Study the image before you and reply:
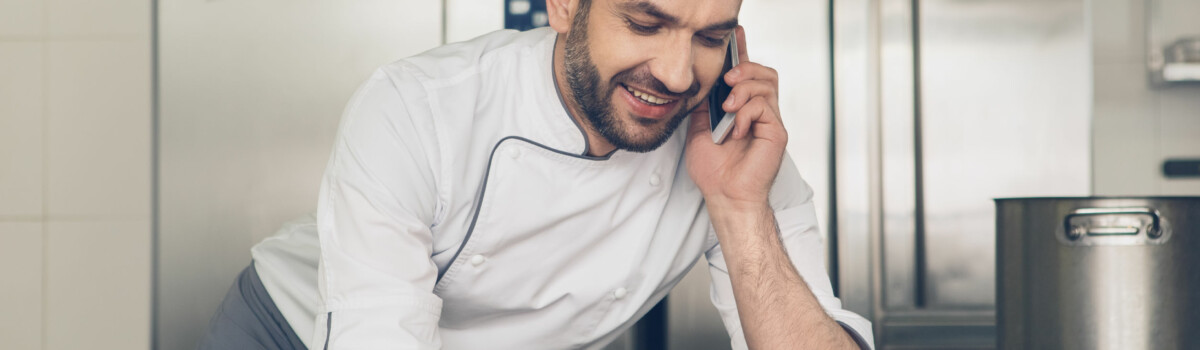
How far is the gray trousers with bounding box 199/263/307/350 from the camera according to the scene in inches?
49.3

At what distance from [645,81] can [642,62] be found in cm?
2

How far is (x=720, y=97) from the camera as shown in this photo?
120 cm

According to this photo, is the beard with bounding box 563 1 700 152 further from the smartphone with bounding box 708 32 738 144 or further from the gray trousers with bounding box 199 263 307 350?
the gray trousers with bounding box 199 263 307 350

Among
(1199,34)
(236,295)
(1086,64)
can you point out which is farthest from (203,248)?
(1199,34)

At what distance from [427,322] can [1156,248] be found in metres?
0.88

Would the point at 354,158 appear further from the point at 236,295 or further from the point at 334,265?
the point at 236,295

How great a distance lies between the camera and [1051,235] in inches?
49.8
